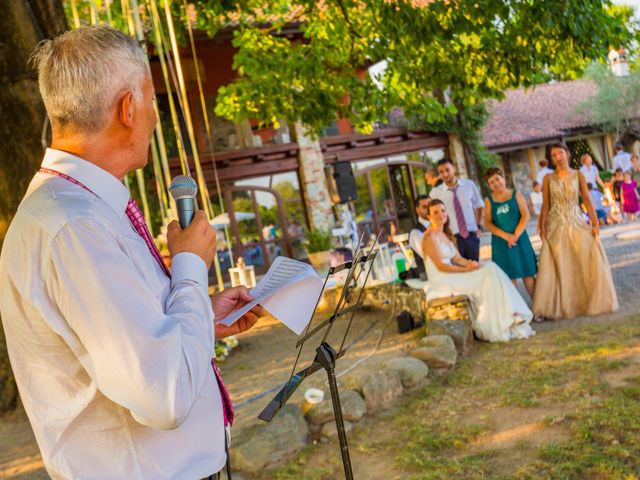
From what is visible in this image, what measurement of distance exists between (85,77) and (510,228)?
6.54m

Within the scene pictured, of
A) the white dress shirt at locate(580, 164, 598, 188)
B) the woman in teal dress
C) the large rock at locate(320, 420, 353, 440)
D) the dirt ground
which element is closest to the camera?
the dirt ground

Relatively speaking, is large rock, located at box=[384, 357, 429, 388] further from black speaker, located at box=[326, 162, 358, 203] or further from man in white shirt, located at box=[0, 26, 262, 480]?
black speaker, located at box=[326, 162, 358, 203]

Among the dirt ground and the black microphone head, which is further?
the dirt ground

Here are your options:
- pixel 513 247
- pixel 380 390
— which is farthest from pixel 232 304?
pixel 513 247

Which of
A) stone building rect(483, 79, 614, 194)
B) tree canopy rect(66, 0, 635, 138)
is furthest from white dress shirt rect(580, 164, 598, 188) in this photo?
stone building rect(483, 79, 614, 194)

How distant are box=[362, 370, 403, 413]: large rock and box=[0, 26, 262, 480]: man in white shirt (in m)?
3.56

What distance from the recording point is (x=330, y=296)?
1109 cm

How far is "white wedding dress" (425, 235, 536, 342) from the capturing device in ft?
21.3

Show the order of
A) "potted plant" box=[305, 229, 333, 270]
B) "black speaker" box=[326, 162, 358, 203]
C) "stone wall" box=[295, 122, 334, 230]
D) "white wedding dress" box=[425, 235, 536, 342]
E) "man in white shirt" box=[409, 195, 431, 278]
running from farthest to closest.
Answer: "stone wall" box=[295, 122, 334, 230] → "potted plant" box=[305, 229, 333, 270] → "black speaker" box=[326, 162, 358, 203] → "man in white shirt" box=[409, 195, 431, 278] → "white wedding dress" box=[425, 235, 536, 342]

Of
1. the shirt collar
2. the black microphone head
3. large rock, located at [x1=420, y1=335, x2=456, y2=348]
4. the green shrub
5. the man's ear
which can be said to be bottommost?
large rock, located at [x1=420, y1=335, x2=456, y2=348]

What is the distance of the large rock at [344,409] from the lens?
14.8 ft

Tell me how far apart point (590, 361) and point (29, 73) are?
16.8 ft

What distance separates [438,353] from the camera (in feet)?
18.4

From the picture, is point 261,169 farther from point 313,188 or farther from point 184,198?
point 184,198
